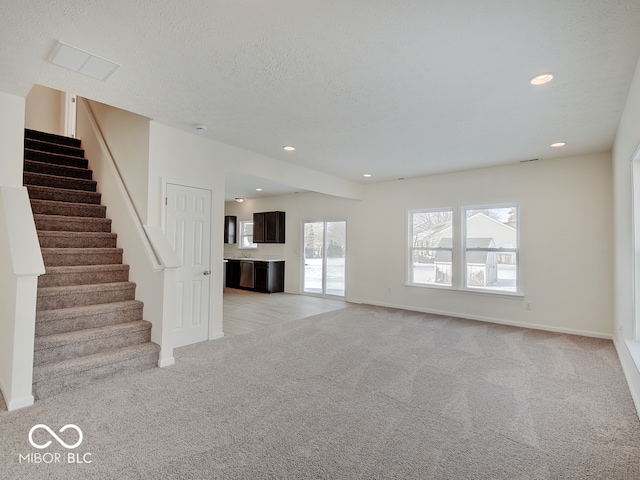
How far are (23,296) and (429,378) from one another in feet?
11.3

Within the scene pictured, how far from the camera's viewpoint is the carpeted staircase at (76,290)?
2.90 m

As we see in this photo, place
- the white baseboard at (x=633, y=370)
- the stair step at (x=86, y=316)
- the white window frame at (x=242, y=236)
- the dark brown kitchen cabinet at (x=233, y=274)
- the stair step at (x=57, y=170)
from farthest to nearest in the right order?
1. the white window frame at (x=242, y=236)
2. the dark brown kitchen cabinet at (x=233, y=274)
3. the stair step at (x=57, y=170)
4. the stair step at (x=86, y=316)
5. the white baseboard at (x=633, y=370)

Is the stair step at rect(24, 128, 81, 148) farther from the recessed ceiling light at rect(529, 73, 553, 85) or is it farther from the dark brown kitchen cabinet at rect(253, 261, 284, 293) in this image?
the recessed ceiling light at rect(529, 73, 553, 85)

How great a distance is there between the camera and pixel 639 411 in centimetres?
247

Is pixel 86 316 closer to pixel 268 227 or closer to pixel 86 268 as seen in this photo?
pixel 86 268

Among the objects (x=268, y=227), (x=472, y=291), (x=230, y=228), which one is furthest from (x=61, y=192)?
(x=472, y=291)

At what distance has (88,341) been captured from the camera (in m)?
3.08

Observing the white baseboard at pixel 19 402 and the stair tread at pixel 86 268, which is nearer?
the white baseboard at pixel 19 402

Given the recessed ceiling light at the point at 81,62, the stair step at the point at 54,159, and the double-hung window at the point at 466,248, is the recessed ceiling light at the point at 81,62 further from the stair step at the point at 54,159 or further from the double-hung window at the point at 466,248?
the double-hung window at the point at 466,248

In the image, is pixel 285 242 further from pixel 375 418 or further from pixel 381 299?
pixel 375 418

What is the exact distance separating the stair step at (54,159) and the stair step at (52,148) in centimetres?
14

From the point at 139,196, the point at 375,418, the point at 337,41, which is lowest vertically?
the point at 375,418

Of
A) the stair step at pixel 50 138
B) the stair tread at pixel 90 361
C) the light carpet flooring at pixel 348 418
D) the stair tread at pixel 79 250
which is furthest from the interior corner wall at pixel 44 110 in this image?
the light carpet flooring at pixel 348 418

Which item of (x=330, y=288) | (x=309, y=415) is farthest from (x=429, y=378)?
(x=330, y=288)
